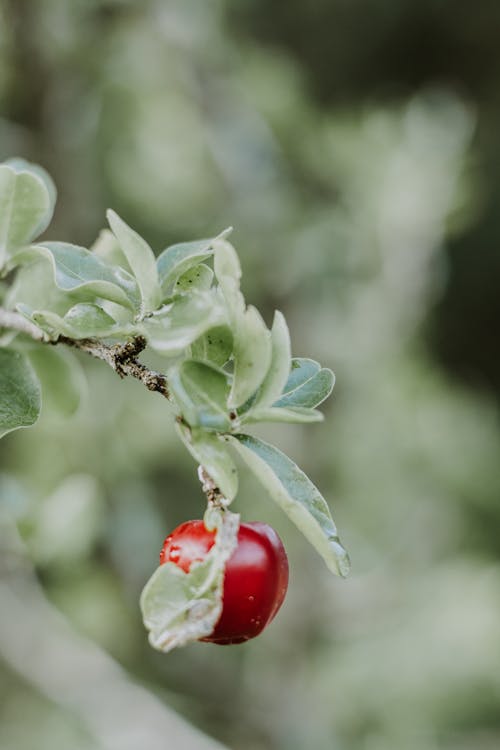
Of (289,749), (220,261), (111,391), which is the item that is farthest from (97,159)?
(220,261)

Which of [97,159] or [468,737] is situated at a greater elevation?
[97,159]

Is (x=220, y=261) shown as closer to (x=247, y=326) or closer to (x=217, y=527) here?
(x=247, y=326)

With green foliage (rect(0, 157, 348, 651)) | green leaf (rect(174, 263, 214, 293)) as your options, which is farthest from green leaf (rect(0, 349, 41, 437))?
green leaf (rect(174, 263, 214, 293))

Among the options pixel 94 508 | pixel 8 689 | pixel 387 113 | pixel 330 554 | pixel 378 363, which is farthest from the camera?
pixel 8 689

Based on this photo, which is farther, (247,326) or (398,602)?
(398,602)

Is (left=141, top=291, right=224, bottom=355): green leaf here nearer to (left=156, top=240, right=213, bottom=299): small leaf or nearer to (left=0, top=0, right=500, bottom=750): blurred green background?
(left=156, top=240, right=213, bottom=299): small leaf

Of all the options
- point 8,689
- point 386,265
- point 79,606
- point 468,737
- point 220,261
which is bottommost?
point 8,689
